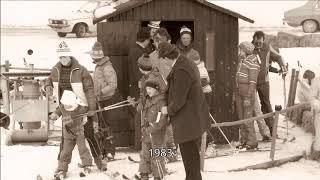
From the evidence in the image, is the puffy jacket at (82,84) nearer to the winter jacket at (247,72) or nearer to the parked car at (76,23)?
the winter jacket at (247,72)

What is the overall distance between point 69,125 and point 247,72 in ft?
9.97

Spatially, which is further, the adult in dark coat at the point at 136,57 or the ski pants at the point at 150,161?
the adult in dark coat at the point at 136,57

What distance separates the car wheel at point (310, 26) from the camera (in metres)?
24.2

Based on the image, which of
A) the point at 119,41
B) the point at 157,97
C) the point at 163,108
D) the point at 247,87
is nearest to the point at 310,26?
the point at 247,87

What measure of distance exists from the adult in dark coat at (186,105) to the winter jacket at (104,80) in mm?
2159

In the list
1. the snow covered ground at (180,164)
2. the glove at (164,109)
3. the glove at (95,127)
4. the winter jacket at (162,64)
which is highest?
the winter jacket at (162,64)

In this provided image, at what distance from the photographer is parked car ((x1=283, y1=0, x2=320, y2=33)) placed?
24.1m

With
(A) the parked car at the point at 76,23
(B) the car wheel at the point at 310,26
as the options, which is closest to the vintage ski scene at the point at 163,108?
(B) the car wheel at the point at 310,26

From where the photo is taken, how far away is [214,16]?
1125cm

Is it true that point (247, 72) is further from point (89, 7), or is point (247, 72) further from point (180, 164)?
point (89, 7)

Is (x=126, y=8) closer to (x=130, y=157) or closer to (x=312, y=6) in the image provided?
(x=130, y=157)

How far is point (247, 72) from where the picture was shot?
33.9ft

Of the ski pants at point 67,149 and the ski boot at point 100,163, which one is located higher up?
the ski pants at point 67,149

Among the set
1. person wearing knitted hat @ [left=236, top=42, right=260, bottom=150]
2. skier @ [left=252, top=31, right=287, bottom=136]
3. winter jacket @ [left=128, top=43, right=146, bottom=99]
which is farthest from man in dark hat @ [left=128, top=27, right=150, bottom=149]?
skier @ [left=252, top=31, right=287, bottom=136]
